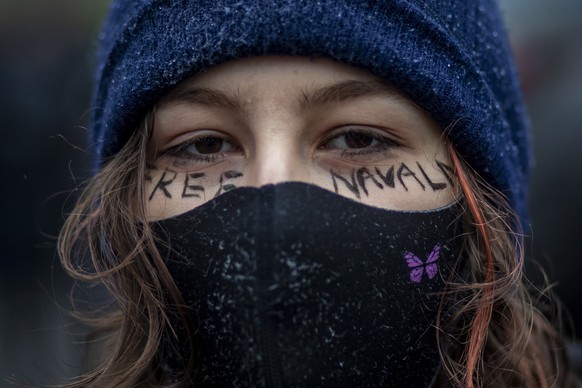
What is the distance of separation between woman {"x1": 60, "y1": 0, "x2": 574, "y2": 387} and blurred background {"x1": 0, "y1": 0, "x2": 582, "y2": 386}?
2385 mm

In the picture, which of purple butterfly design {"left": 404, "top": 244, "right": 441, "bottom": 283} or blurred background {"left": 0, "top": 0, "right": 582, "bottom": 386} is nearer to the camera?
purple butterfly design {"left": 404, "top": 244, "right": 441, "bottom": 283}

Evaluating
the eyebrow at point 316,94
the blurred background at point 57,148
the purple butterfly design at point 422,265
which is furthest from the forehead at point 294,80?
the blurred background at point 57,148

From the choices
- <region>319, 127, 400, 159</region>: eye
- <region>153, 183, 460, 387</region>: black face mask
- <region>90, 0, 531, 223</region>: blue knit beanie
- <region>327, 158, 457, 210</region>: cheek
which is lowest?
<region>153, 183, 460, 387</region>: black face mask

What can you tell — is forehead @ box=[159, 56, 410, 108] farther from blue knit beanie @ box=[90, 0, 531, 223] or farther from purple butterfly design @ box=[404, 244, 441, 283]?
purple butterfly design @ box=[404, 244, 441, 283]

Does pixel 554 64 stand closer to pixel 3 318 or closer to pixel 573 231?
pixel 573 231

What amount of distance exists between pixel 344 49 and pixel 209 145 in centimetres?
41

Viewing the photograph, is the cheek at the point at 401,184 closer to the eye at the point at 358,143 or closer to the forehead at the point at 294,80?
the eye at the point at 358,143

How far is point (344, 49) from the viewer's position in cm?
171

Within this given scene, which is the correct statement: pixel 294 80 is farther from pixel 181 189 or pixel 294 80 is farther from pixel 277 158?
pixel 181 189

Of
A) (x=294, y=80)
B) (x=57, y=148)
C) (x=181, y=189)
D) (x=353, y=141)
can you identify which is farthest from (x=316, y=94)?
(x=57, y=148)

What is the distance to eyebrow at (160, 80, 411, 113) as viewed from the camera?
5.65 feet

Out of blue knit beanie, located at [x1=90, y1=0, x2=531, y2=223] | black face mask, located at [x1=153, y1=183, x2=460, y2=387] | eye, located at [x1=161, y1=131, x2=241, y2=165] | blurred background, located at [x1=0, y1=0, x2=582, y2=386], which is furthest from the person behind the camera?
blurred background, located at [x1=0, y1=0, x2=582, y2=386]

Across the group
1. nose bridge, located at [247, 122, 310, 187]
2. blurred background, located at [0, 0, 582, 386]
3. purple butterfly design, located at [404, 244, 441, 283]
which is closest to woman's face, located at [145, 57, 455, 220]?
nose bridge, located at [247, 122, 310, 187]

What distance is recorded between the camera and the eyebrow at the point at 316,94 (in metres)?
1.72
